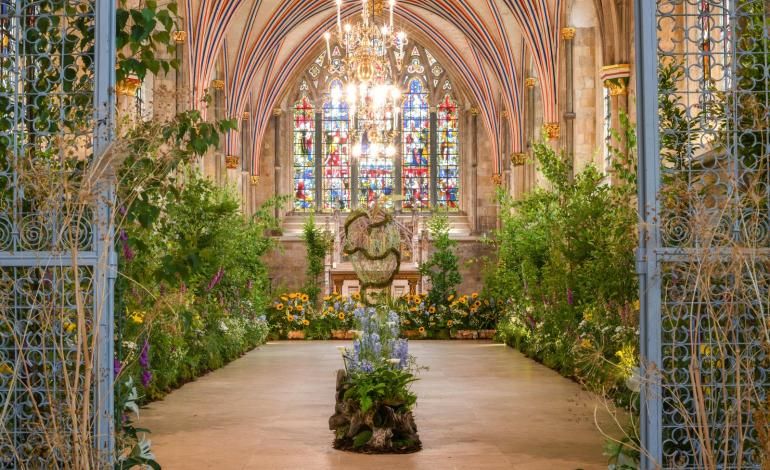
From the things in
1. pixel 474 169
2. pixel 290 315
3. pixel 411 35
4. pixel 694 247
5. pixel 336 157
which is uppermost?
pixel 411 35

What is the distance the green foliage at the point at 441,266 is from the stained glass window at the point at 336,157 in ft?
10.6

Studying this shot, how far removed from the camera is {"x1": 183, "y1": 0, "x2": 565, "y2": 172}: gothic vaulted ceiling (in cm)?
1947

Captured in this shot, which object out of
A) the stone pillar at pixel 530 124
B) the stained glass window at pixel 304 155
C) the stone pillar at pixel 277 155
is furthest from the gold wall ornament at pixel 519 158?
the stone pillar at pixel 277 155

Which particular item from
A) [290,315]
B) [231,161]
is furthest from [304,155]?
[290,315]

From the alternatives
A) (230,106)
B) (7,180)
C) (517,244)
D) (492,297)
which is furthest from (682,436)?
(230,106)

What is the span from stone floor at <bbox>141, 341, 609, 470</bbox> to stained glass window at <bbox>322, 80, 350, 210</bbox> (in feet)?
48.0

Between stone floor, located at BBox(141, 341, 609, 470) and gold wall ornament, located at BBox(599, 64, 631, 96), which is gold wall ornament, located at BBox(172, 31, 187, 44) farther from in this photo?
gold wall ornament, located at BBox(599, 64, 631, 96)

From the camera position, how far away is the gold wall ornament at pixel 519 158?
76.5 ft

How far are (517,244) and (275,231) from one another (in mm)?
12387

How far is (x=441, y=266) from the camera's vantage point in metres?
22.6

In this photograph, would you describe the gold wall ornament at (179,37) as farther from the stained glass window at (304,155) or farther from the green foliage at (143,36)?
the green foliage at (143,36)

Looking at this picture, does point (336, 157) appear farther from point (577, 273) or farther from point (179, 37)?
point (577, 273)

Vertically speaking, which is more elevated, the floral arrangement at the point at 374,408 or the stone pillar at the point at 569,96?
the stone pillar at the point at 569,96

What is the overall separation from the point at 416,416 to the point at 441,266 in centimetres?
1416
